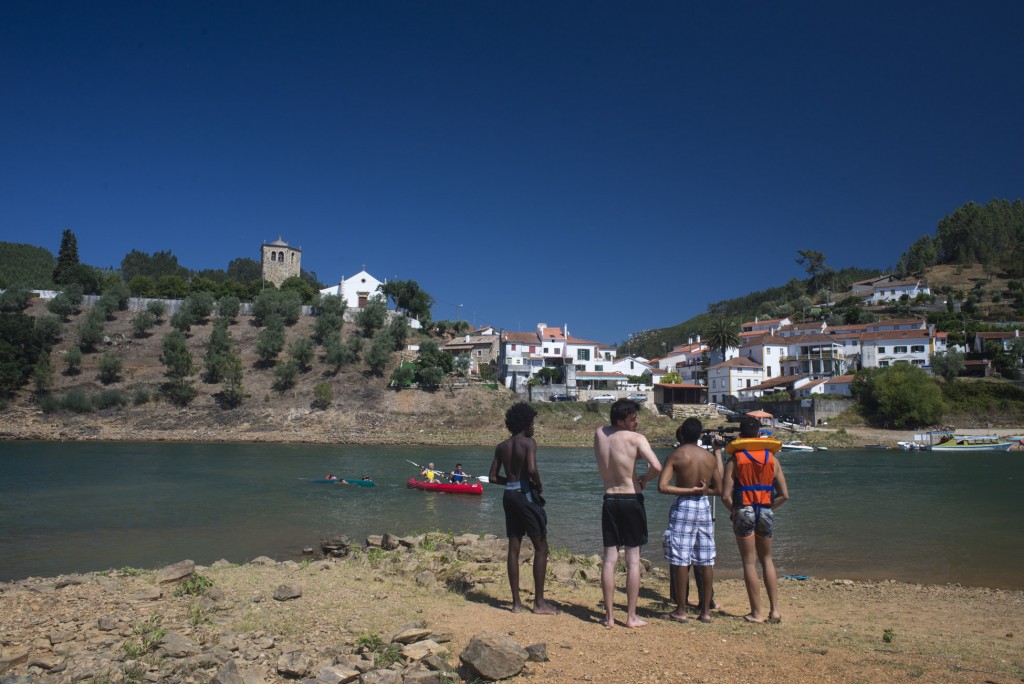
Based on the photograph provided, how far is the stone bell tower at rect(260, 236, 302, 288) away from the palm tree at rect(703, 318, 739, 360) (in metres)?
60.2

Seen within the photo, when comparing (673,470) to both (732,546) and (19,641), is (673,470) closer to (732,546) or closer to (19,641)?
(19,641)

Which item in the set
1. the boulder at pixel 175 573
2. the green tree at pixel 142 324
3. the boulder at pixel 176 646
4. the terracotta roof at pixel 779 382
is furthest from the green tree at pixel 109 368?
the terracotta roof at pixel 779 382

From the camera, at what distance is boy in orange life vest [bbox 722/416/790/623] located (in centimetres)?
695

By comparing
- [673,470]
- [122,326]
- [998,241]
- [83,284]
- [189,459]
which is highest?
[998,241]

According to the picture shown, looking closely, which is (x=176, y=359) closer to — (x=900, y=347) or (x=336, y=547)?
(x=336, y=547)

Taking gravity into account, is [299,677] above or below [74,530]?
above

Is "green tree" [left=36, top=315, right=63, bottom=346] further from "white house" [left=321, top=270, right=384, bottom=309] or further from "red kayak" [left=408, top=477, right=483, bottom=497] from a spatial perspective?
"red kayak" [left=408, top=477, right=483, bottom=497]

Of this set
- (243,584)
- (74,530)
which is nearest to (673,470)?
(243,584)

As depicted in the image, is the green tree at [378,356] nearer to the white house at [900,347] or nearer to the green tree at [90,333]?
the green tree at [90,333]

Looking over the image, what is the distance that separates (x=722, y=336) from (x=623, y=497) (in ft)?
252

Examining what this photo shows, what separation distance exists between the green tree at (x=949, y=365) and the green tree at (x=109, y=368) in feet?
258

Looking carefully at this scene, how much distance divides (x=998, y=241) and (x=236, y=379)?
126m

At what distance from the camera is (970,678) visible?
5.31 meters

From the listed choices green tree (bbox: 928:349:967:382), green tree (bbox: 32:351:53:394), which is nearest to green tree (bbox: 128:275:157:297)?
green tree (bbox: 32:351:53:394)
